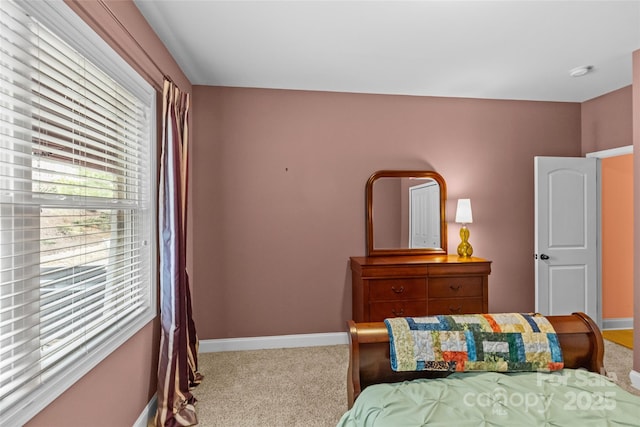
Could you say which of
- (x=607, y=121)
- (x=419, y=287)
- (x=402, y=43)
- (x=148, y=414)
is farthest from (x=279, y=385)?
(x=607, y=121)

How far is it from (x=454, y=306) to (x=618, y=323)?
8.06 feet

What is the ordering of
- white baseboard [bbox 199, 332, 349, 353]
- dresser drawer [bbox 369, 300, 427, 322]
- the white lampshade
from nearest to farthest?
1. dresser drawer [bbox 369, 300, 427, 322]
2. white baseboard [bbox 199, 332, 349, 353]
3. the white lampshade

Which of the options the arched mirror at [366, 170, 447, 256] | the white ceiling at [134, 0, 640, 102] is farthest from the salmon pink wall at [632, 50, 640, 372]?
the arched mirror at [366, 170, 447, 256]

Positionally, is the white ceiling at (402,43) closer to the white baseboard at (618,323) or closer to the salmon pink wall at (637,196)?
the salmon pink wall at (637,196)

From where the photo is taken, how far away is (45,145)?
1357mm

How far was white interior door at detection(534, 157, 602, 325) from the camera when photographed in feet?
12.2

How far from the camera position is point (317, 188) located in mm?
3611

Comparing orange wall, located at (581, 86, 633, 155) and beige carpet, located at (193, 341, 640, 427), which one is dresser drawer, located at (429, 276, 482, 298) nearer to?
beige carpet, located at (193, 341, 640, 427)

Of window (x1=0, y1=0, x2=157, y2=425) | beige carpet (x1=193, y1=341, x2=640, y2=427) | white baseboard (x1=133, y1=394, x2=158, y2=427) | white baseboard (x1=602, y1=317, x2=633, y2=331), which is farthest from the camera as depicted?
white baseboard (x1=602, y1=317, x2=633, y2=331)

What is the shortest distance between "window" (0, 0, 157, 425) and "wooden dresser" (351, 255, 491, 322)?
1847 mm

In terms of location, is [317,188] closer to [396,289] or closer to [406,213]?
[406,213]

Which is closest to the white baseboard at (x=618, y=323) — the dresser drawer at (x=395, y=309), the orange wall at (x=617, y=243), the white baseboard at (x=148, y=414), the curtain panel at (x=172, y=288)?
the orange wall at (x=617, y=243)

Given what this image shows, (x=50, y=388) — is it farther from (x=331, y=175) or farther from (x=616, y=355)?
(x=616, y=355)

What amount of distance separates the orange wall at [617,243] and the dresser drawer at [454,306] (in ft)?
6.64
